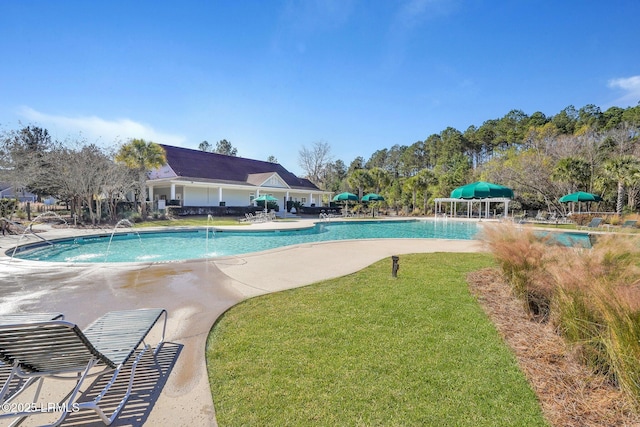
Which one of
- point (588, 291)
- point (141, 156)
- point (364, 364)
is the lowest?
point (364, 364)

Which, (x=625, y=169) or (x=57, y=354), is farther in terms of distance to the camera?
(x=625, y=169)

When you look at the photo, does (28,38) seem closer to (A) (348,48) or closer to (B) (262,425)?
(A) (348,48)

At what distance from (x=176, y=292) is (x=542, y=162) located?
114ft

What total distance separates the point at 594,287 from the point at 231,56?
45.4 ft

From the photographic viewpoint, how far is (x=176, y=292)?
4.96 m

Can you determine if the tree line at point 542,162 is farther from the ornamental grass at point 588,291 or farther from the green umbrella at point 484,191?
the ornamental grass at point 588,291

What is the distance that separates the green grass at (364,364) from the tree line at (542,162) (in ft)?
83.7

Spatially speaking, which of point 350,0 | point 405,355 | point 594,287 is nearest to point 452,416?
point 405,355

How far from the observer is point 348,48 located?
1345cm

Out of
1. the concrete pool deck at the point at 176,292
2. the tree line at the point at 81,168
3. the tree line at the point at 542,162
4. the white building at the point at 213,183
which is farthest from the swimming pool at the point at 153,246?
the tree line at the point at 542,162

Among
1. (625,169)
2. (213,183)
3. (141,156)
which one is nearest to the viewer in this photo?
(625,169)

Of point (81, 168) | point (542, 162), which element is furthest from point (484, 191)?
point (81, 168)

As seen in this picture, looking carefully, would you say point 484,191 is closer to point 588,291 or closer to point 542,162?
point 542,162

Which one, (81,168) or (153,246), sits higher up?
(81,168)
